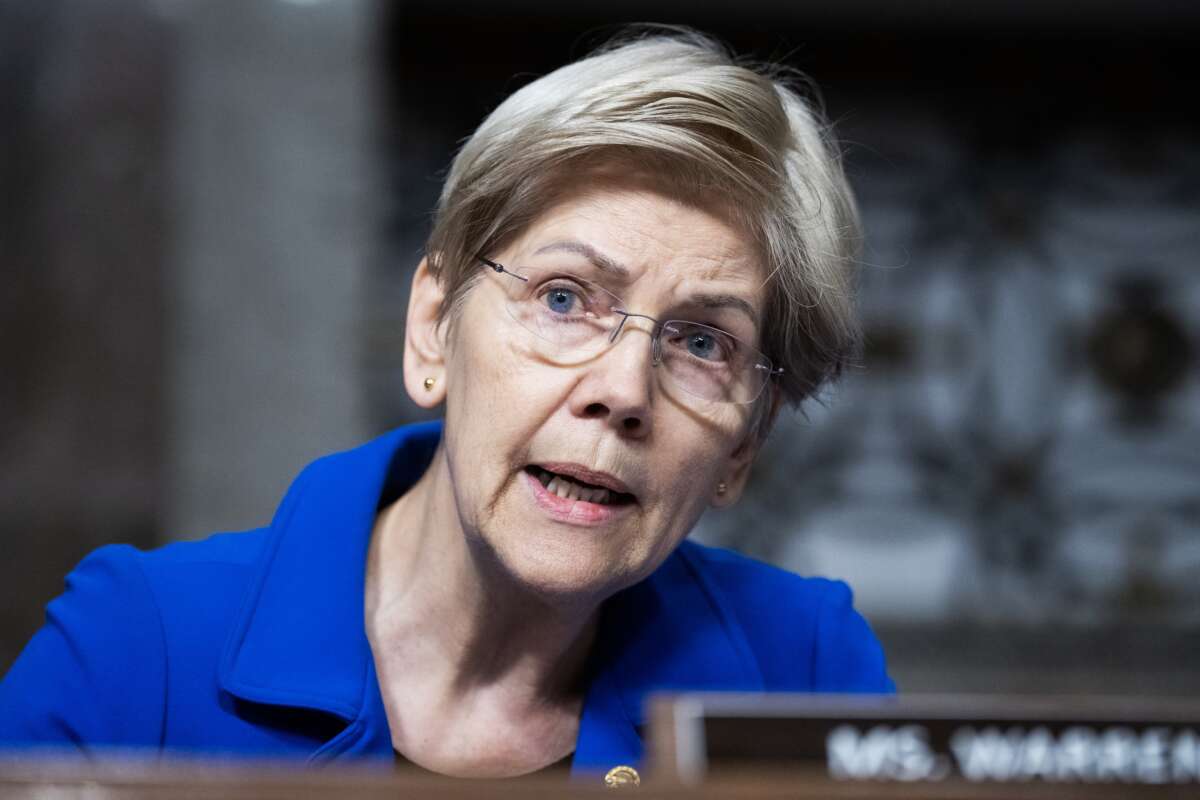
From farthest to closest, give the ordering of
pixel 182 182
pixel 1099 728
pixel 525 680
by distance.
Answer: pixel 182 182 < pixel 525 680 < pixel 1099 728

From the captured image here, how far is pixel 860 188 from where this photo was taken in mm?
5121

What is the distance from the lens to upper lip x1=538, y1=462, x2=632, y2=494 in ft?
4.58

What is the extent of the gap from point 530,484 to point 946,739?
0.65 m

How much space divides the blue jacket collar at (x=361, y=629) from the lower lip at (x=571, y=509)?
0.93 feet

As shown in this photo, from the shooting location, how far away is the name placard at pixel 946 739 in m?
0.84

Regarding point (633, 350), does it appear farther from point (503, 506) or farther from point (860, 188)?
point (860, 188)

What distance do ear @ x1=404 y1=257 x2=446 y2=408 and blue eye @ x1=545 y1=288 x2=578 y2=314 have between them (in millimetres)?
201

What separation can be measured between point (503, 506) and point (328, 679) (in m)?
0.27

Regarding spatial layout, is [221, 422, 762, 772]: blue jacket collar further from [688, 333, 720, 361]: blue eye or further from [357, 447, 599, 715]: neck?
[688, 333, 720, 361]: blue eye

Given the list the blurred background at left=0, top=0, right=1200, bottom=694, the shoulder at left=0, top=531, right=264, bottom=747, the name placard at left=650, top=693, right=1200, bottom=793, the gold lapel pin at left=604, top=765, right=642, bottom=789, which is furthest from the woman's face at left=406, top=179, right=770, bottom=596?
the blurred background at left=0, top=0, right=1200, bottom=694

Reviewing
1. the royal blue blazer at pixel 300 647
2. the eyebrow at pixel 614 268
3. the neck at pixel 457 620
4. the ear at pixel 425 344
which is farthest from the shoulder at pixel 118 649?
the eyebrow at pixel 614 268

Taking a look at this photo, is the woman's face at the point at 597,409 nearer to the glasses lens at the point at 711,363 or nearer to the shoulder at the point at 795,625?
the glasses lens at the point at 711,363

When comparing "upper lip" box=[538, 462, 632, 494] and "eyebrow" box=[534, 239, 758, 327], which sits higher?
"eyebrow" box=[534, 239, 758, 327]

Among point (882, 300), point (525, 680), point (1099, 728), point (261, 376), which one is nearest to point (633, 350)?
point (525, 680)
